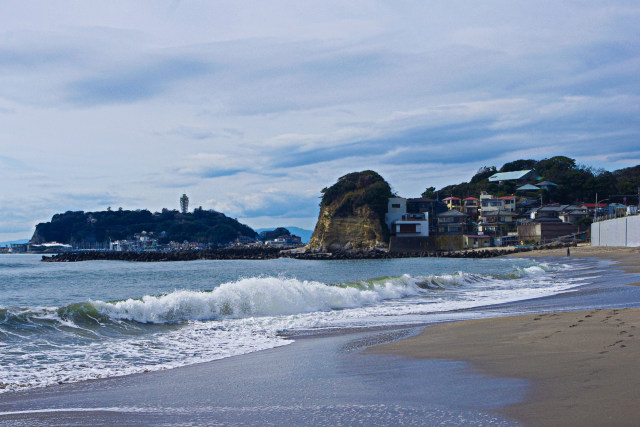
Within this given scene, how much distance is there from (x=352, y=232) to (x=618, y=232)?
117 feet

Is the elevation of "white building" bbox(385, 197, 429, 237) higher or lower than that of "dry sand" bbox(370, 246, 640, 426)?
higher

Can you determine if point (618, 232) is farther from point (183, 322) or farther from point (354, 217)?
point (183, 322)

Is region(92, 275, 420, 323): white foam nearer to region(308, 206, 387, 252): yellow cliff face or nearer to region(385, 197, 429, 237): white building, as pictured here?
region(308, 206, 387, 252): yellow cliff face

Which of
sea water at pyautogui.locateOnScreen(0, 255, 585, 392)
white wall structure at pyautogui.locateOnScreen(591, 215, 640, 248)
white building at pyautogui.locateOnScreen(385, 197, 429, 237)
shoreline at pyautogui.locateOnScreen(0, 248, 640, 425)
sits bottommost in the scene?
sea water at pyautogui.locateOnScreen(0, 255, 585, 392)

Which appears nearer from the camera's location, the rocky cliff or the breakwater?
the breakwater

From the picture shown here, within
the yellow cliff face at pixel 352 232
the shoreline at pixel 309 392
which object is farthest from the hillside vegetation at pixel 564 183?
the shoreline at pixel 309 392

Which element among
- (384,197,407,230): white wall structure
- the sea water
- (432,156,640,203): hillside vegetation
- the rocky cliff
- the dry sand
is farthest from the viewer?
(432,156,640,203): hillside vegetation

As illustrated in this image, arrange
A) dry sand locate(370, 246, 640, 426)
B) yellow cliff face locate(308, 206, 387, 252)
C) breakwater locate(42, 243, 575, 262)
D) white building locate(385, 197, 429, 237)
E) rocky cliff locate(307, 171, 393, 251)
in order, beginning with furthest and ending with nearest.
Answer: white building locate(385, 197, 429, 237), rocky cliff locate(307, 171, 393, 251), yellow cliff face locate(308, 206, 387, 252), breakwater locate(42, 243, 575, 262), dry sand locate(370, 246, 640, 426)

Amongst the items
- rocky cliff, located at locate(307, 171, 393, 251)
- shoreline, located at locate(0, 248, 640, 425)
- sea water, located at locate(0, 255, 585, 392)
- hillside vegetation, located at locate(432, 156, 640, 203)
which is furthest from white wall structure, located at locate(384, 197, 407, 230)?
shoreline, located at locate(0, 248, 640, 425)

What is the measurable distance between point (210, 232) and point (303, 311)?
130413 millimetres

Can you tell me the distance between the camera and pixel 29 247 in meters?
145

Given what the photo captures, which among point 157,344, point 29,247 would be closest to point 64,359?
point 157,344

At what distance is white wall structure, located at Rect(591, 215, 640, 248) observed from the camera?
45969mm

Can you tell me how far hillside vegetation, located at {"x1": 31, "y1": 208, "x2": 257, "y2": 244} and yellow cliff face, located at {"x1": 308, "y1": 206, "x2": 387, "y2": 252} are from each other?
67704 mm
